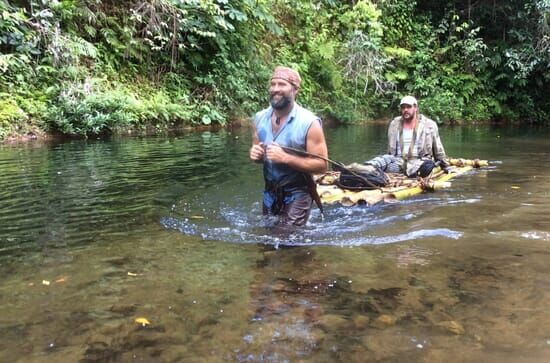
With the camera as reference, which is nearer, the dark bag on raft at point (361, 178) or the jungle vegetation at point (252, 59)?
the dark bag on raft at point (361, 178)

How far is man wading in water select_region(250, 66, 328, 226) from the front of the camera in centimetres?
463

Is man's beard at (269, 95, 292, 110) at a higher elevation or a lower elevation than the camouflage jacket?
higher

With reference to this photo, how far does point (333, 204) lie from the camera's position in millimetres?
6391

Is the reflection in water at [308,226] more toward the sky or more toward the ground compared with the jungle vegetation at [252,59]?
more toward the ground

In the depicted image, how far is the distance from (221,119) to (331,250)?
11987 mm

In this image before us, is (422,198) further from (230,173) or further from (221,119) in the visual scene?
(221,119)

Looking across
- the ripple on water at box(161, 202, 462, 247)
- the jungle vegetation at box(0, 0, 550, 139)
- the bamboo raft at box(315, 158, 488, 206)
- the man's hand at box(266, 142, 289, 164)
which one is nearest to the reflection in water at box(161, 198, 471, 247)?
the ripple on water at box(161, 202, 462, 247)

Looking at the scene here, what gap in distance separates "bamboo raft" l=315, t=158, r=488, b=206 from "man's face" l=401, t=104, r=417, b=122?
79 centimetres

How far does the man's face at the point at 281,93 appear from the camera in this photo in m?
4.62

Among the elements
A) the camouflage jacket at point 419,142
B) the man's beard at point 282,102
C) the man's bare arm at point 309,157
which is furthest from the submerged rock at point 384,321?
the camouflage jacket at point 419,142

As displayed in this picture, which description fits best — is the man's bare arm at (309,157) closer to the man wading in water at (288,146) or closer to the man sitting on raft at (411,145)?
the man wading in water at (288,146)

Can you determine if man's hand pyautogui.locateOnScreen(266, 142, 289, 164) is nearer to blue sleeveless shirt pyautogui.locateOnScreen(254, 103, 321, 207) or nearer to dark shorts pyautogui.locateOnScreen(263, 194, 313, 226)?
blue sleeveless shirt pyautogui.locateOnScreen(254, 103, 321, 207)

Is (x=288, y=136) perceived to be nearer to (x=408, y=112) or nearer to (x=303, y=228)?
(x=303, y=228)

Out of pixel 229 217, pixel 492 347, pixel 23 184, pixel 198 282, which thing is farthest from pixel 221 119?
pixel 492 347
